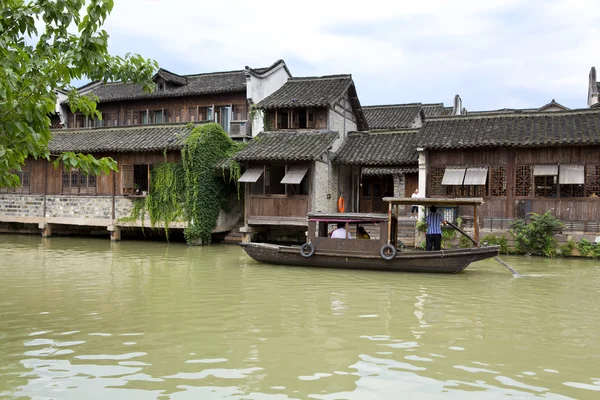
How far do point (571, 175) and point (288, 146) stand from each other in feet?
31.9

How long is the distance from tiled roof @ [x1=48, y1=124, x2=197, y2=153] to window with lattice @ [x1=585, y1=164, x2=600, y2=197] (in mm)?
14043

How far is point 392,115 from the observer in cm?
2888

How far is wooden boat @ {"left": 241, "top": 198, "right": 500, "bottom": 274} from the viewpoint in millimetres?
13062

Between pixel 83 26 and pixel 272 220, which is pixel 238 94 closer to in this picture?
pixel 272 220

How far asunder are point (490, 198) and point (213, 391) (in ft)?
47.9

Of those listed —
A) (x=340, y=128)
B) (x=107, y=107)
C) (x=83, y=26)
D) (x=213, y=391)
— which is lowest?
(x=213, y=391)

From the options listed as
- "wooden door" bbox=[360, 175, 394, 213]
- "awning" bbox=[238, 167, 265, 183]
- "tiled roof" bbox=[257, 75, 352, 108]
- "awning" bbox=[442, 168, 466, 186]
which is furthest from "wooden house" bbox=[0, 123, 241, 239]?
"awning" bbox=[442, 168, 466, 186]

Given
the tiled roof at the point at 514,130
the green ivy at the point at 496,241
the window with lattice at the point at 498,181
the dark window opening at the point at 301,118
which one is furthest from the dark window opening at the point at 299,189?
the green ivy at the point at 496,241

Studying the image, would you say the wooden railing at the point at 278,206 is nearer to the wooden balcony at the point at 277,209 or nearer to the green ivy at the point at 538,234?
the wooden balcony at the point at 277,209

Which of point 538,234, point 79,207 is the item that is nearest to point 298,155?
point 538,234

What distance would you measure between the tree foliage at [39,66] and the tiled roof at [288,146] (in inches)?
510

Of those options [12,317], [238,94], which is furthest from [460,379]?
[238,94]

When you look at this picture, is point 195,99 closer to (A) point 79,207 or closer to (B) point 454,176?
(A) point 79,207

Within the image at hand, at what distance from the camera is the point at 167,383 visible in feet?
18.3
